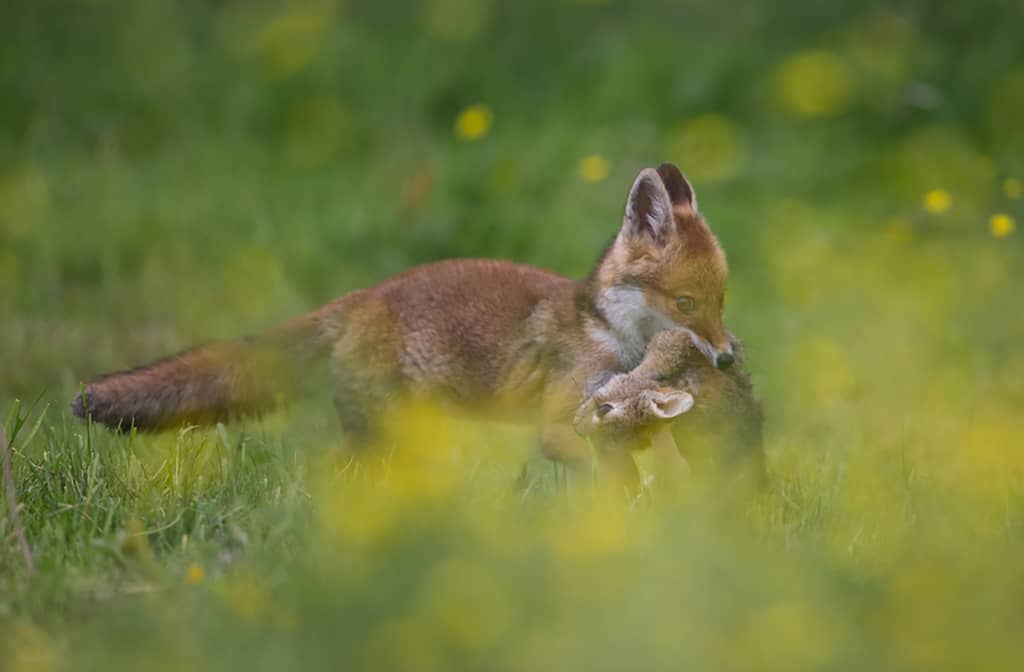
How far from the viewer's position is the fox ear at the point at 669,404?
4598mm

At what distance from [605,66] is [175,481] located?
7.55 metres

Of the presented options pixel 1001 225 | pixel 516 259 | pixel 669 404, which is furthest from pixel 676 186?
pixel 516 259

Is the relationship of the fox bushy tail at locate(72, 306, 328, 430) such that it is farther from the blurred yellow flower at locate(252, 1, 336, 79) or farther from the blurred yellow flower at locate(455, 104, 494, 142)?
the blurred yellow flower at locate(252, 1, 336, 79)

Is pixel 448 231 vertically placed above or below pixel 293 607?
below

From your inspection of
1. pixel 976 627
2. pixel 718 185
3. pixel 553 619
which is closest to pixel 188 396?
pixel 553 619

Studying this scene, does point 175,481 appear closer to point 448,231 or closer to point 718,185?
point 448,231

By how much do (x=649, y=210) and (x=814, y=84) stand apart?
573cm

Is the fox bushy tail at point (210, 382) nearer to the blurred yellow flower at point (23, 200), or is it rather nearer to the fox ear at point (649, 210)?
the fox ear at point (649, 210)

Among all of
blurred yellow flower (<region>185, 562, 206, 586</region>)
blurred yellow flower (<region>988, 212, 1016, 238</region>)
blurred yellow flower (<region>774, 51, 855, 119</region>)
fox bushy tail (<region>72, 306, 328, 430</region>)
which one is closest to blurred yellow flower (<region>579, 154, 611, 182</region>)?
blurred yellow flower (<region>774, 51, 855, 119</region>)

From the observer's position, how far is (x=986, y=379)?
7441 mm

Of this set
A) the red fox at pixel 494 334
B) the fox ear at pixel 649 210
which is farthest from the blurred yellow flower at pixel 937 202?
the fox ear at pixel 649 210

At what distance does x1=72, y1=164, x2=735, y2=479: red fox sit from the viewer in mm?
5602

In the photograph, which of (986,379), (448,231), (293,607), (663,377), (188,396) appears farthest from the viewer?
(448,231)

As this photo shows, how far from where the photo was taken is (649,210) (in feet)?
18.9
